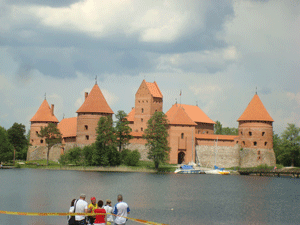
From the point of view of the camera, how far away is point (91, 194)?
88.8 ft

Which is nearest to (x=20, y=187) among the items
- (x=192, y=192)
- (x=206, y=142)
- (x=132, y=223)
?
(x=192, y=192)

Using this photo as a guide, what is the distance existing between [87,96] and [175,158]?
592 inches

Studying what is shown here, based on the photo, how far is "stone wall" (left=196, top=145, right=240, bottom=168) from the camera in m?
56.6

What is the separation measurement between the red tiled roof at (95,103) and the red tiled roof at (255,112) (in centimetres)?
1719

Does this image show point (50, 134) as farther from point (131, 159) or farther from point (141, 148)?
point (131, 159)

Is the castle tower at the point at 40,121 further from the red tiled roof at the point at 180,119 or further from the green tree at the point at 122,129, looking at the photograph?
the red tiled roof at the point at 180,119

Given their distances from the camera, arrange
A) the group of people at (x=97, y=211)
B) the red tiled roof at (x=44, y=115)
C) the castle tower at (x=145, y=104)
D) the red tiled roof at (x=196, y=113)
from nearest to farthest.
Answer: the group of people at (x=97, y=211) < the castle tower at (x=145, y=104) < the red tiled roof at (x=196, y=113) < the red tiled roof at (x=44, y=115)

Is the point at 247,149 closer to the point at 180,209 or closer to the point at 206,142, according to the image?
the point at 206,142

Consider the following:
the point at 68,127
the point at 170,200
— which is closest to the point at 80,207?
the point at 170,200

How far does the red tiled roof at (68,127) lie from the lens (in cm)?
6196

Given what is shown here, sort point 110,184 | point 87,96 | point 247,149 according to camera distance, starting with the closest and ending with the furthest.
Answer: point 110,184 < point 247,149 < point 87,96

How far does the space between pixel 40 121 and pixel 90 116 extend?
11.6 metres

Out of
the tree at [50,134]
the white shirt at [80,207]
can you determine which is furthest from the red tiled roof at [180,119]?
the white shirt at [80,207]

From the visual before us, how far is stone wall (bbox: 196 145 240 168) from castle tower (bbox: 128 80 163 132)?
935 centimetres
